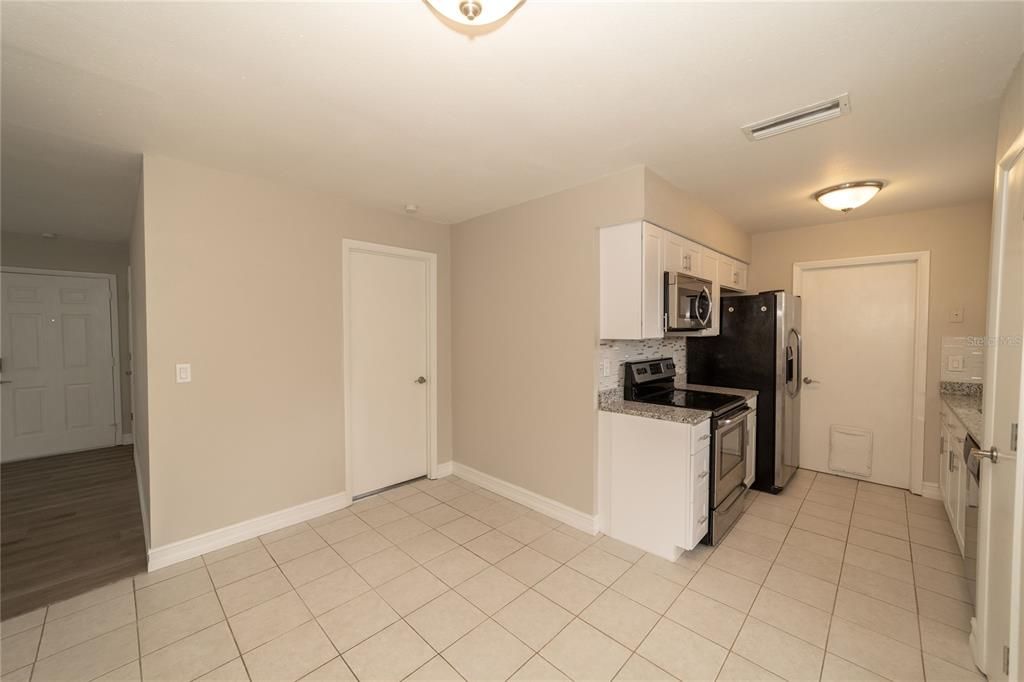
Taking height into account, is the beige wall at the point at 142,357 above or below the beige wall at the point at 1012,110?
A: below

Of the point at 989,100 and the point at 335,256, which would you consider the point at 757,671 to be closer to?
the point at 989,100

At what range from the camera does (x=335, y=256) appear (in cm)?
318

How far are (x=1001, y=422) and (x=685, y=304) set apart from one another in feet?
5.28

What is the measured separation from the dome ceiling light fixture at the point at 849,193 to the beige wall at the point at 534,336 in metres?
1.57

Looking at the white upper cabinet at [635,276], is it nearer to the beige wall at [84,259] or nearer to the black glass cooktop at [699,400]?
the black glass cooktop at [699,400]

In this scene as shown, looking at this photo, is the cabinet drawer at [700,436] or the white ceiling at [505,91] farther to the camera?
the cabinet drawer at [700,436]

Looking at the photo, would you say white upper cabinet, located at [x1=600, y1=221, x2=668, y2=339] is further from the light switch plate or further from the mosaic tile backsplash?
the light switch plate

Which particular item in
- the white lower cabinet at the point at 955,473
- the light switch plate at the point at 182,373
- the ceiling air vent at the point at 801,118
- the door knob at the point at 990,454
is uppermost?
the ceiling air vent at the point at 801,118

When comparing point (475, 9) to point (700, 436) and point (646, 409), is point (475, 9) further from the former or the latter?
point (700, 436)

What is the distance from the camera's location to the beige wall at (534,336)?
288cm

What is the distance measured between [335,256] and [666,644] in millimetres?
3218

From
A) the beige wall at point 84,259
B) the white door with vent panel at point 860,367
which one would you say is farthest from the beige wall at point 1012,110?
the beige wall at point 84,259

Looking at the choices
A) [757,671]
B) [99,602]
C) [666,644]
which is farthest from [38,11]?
[757,671]

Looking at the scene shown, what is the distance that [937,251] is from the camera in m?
3.46
